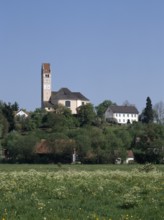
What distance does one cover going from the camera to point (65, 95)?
19362 cm

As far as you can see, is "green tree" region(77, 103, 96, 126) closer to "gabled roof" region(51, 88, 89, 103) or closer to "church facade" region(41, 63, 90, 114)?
"church facade" region(41, 63, 90, 114)

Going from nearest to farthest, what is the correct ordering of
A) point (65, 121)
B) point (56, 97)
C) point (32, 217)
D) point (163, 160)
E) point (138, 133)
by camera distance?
point (32, 217), point (163, 160), point (138, 133), point (65, 121), point (56, 97)

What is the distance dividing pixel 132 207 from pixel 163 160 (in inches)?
3283

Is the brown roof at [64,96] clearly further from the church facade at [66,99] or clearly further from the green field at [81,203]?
the green field at [81,203]

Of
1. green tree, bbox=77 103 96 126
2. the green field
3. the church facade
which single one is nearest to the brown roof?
the church facade

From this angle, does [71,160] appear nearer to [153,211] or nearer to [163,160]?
[163,160]

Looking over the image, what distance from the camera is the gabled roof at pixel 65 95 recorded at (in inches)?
7584

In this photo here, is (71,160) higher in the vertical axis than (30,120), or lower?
lower

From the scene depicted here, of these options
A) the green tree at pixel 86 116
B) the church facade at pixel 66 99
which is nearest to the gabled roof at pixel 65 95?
the church facade at pixel 66 99

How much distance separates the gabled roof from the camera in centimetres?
19262

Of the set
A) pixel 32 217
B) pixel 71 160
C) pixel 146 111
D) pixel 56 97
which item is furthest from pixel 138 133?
pixel 32 217

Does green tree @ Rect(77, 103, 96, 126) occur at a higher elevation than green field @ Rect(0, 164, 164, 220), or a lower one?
higher

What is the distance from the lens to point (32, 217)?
1541 cm

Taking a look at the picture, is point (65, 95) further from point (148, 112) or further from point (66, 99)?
point (148, 112)
